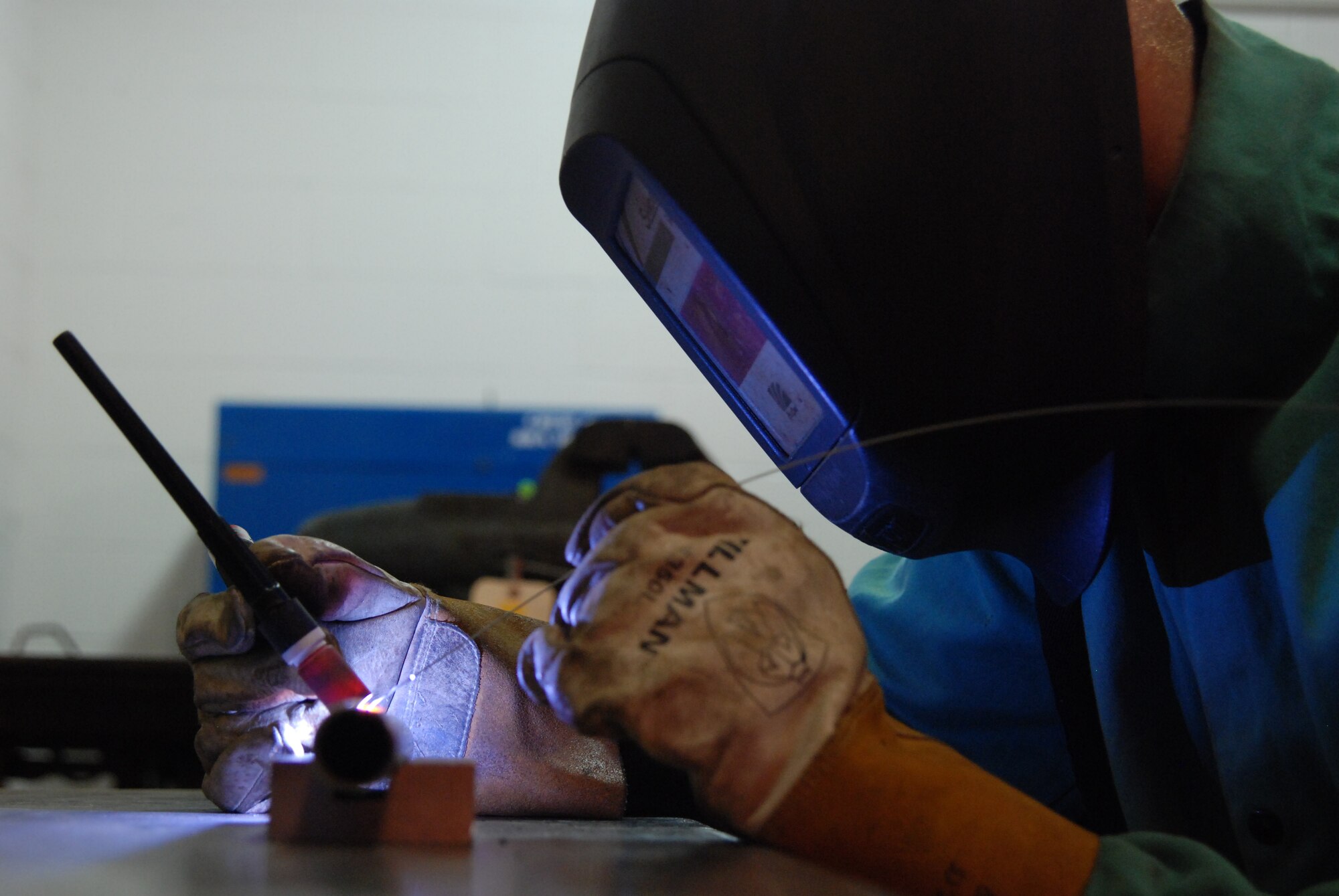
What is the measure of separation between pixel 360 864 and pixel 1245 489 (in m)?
0.64

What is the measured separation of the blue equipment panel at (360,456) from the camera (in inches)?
105

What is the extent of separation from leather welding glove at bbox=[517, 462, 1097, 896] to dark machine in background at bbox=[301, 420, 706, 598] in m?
1.21

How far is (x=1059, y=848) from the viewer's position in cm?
56

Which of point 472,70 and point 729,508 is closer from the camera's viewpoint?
point 729,508

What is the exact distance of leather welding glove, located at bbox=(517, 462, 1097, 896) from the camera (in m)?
0.53

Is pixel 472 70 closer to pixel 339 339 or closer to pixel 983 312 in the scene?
pixel 339 339

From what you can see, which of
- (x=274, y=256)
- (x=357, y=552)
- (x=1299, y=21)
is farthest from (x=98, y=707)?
(x=1299, y=21)

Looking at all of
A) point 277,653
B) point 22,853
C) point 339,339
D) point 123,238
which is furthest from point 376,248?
point 22,853

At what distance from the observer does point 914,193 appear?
0.70 metres

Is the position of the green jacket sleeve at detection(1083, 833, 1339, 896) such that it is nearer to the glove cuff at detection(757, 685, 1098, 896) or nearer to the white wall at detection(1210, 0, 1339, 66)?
the glove cuff at detection(757, 685, 1098, 896)

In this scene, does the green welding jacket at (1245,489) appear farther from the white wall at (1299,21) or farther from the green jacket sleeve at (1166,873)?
the white wall at (1299,21)

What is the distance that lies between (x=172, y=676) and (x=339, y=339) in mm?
1722

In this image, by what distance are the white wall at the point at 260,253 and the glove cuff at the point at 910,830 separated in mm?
2359

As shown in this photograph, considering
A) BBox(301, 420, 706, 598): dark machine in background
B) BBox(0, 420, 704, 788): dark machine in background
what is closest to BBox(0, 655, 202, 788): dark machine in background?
BBox(0, 420, 704, 788): dark machine in background
